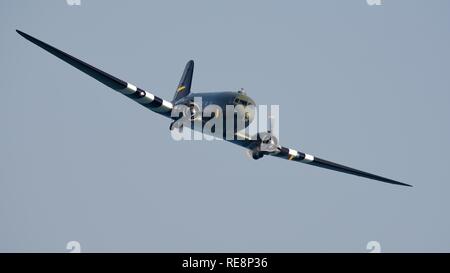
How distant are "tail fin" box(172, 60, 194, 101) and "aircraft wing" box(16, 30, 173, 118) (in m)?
7.11

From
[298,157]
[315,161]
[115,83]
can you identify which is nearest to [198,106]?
[115,83]

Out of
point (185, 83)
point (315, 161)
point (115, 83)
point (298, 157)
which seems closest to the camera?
point (115, 83)

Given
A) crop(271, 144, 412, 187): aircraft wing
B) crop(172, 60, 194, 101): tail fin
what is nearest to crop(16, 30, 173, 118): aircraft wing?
crop(172, 60, 194, 101): tail fin

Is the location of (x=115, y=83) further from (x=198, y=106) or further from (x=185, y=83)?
(x=185, y=83)

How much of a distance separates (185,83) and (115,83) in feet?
42.7

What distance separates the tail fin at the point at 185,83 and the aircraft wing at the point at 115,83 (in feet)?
23.3

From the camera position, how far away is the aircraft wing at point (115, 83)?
3503 cm

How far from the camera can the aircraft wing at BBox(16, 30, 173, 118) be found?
35031 millimetres

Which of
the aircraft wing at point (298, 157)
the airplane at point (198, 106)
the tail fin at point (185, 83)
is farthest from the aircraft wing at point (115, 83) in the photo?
the tail fin at point (185, 83)

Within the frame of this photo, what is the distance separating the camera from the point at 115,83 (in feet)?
126

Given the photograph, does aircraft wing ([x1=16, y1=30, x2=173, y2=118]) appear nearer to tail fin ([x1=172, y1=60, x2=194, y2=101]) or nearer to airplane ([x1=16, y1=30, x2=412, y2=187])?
airplane ([x1=16, y1=30, x2=412, y2=187])
